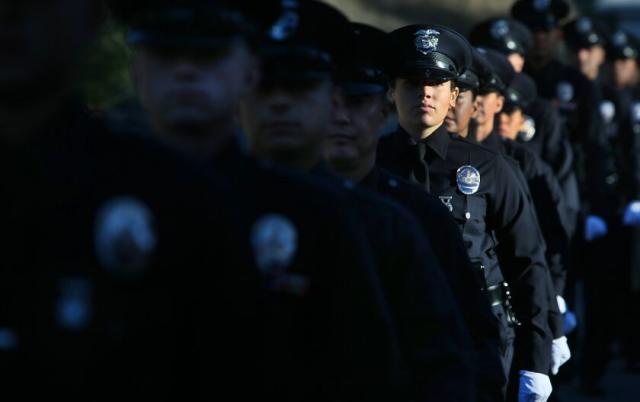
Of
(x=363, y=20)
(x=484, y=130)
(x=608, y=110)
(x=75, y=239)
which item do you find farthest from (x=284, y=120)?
(x=608, y=110)

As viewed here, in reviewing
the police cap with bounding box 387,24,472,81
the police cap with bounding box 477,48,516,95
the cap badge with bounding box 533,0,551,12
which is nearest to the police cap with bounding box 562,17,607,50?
the cap badge with bounding box 533,0,551,12

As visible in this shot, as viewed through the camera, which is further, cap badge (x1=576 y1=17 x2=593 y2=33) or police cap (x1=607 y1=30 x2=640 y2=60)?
police cap (x1=607 y1=30 x2=640 y2=60)

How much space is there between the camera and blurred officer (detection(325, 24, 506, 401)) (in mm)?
5578

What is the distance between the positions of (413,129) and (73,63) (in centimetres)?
428

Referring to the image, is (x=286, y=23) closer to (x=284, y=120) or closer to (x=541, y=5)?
(x=284, y=120)

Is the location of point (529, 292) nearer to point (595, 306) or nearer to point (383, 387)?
point (383, 387)

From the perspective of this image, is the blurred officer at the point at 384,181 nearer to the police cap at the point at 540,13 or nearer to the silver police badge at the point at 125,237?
the silver police badge at the point at 125,237

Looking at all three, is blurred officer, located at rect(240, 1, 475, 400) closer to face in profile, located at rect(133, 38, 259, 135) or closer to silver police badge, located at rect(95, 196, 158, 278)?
face in profile, located at rect(133, 38, 259, 135)

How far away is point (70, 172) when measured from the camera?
117 inches

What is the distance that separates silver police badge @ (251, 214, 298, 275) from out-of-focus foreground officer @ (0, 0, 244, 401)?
0.60 meters

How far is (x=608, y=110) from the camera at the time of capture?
13.6 m

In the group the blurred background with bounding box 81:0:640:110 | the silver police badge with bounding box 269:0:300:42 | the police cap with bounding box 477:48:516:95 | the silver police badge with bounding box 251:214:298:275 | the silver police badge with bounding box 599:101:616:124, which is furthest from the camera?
the silver police badge with bounding box 599:101:616:124

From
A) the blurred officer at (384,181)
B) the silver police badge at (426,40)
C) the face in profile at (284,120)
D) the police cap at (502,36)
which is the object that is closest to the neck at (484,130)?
the silver police badge at (426,40)

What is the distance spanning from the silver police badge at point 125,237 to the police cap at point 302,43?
1.45m
